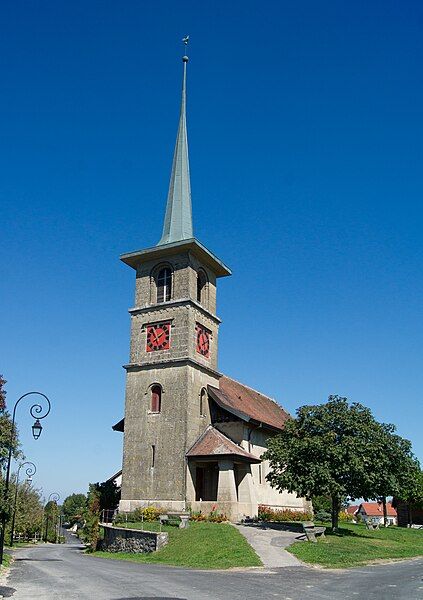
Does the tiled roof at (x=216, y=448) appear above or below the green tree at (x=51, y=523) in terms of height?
above

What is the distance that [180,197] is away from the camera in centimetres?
4241

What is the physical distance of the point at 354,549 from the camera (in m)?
24.5

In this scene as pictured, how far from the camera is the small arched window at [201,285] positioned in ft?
132

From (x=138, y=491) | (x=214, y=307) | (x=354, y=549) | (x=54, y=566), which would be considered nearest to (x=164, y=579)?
(x=54, y=566)

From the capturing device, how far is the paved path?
21.5m

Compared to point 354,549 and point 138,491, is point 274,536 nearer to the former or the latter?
point 354,549

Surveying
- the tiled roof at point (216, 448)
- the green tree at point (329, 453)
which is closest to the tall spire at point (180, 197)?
the tiled roof at point (216, 448)

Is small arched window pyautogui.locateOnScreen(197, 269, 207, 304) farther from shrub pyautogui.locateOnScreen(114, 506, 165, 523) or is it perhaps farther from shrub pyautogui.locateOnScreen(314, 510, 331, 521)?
shrub pyautogui.locateOnScreen(314, 510, 331, 521)

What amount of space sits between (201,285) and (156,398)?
877 centimetres

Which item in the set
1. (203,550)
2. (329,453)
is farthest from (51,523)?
(203,550)

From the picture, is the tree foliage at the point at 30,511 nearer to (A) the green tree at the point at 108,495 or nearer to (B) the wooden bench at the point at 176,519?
(A) the green tree at the point at 108,495

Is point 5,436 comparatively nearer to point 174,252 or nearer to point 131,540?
point 131,540

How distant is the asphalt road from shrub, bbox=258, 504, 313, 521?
49.0ft

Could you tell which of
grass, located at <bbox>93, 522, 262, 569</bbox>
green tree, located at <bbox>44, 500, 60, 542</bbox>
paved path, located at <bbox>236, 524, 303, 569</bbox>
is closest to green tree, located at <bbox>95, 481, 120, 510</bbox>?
grass, located at <bbox>93, 522, 262, 569</bbox>
